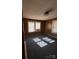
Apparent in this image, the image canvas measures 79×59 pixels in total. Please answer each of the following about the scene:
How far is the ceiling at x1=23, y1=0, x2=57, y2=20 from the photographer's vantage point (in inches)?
38.6

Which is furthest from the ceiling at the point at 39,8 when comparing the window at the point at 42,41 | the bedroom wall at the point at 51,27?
the window at the point at 42,41

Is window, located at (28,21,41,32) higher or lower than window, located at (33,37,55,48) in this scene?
higher

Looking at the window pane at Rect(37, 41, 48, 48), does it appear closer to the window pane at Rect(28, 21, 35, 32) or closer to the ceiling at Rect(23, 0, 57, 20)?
the window pane at Rect(28, 21, 35, 32)

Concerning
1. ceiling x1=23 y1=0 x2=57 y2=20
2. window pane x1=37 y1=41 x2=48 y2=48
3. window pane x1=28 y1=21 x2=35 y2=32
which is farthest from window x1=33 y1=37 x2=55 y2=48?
ceiling x1=23 y1=0 x2=57 y2=20

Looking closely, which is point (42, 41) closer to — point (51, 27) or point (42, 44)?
point (42, 44)

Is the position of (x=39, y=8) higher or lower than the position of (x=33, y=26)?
higher

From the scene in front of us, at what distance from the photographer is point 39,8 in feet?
3.38

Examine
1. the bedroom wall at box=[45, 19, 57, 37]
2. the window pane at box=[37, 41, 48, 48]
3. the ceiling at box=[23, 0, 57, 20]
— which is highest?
the ceiling at box=[23, 0, 57, 20]

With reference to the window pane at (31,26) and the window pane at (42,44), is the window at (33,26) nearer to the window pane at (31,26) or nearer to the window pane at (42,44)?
the window pane at (31,26)

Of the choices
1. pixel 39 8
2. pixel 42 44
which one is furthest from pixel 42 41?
pixel 39 8

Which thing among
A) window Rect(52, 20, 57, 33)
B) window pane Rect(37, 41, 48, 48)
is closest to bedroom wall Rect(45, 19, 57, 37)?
window Rect(52, 20, 57, 33)
